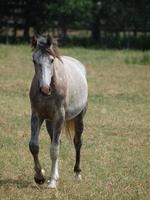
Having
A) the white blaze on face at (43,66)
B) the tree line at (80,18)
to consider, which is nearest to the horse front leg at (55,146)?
the white blaze on face at (43,66)

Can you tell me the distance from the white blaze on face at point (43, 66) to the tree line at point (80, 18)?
3216 centimetres

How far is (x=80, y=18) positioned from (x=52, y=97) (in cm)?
3563

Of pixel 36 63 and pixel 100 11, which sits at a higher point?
pixel 36 63

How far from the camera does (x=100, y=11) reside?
46000 mm

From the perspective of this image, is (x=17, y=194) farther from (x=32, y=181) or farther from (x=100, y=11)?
(x=100, y=11)

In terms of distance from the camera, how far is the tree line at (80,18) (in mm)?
41719

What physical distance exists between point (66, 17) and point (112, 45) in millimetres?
3996

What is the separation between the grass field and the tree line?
19.1 m

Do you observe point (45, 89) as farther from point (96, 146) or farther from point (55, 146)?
point (96, 146)

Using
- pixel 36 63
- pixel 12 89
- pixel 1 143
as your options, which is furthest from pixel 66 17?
pixel 36 63

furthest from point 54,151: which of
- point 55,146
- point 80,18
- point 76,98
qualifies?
point 80,18

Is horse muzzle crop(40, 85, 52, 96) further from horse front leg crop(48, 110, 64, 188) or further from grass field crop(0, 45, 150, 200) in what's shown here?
grass field crop(0, 45, 150, 200)

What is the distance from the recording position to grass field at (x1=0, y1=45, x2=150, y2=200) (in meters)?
8.07

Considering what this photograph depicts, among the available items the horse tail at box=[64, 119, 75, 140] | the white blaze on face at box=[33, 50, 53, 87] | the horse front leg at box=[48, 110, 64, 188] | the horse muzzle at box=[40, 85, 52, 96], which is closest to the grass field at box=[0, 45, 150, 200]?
the horse front leg at box=[48, 110, 64, 188]
